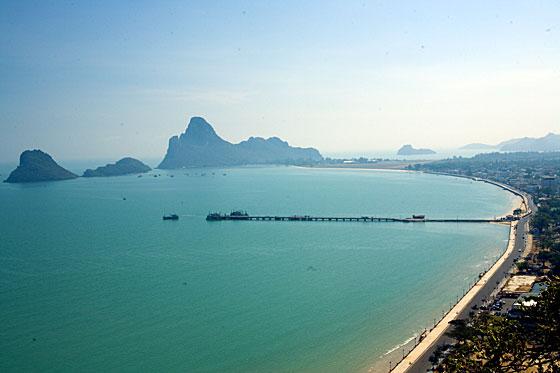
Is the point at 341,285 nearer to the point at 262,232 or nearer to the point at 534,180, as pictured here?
the point at 262,232

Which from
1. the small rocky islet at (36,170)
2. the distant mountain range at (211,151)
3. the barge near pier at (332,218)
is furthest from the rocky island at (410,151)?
the barge near pier at (332,218)

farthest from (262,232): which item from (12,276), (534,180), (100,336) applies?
(534,180)

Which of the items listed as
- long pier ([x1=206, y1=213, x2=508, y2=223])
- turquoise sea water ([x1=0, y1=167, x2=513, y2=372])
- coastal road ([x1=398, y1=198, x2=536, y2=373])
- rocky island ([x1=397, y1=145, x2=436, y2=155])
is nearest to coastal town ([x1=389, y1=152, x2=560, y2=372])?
coastal road ([x1=398, y1=198, x2=536, y2=373])

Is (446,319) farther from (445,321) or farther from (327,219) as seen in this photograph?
(327,219)

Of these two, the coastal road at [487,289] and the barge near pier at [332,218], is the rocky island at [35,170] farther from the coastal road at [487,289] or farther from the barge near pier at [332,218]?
the coastal road at [487,289]

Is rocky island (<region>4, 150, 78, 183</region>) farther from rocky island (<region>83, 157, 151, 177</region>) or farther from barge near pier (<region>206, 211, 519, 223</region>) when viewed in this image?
barge near pier (<region>206, 211, 519, 223</region>)

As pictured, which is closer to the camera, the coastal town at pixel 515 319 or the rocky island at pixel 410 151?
the coastal town at pixel 515 319

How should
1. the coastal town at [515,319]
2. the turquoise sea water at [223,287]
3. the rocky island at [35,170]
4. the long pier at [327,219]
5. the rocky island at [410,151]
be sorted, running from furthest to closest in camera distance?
the rocky island at [410,151] < the rocky island at [35,170] < the long pier at [327,219] < the turquoise sea water at [223,287] < the coastal town at [515,319]
